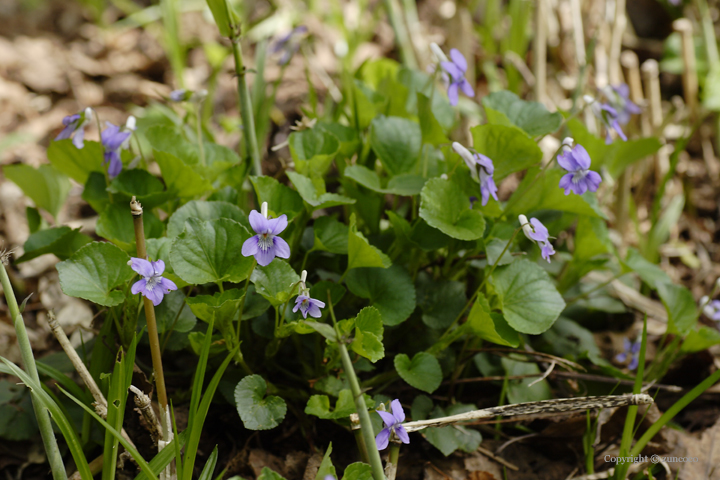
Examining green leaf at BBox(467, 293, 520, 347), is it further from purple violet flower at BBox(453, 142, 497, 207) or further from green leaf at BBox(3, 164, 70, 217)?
green leaf at BBox(3, 164, 70, 217)

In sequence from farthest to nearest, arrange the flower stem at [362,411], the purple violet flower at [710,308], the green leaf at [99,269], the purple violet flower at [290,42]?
the purple violet flower at [290,42], the purple violet flower at [710,308], the green leaf at [99,269], the flower stem at [362,411]

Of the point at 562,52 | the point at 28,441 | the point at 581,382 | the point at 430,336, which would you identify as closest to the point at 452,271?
the point at 430,336

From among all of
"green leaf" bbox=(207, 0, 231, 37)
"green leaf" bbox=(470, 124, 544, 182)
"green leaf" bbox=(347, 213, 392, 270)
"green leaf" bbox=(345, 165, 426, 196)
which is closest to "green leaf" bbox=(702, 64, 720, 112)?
"green leaf" bbox=(470, 124, 544, 182)

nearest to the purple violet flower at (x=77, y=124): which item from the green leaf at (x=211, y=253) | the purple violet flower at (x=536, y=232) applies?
the green leaf at (x=211, y=253)

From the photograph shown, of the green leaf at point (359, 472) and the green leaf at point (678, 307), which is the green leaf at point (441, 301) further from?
the green leaf at point (678, 307)

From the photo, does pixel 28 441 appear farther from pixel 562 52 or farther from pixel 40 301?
pixel 562 52

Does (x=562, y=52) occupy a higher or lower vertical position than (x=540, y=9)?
lower

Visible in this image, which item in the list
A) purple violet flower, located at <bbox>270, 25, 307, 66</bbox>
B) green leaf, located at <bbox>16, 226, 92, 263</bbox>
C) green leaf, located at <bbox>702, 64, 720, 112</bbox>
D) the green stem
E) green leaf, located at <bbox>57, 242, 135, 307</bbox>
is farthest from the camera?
green leaf, located at <bbox>702, 64, 720, 112</bbox>
